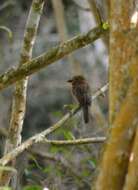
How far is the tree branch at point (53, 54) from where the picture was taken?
158 inches

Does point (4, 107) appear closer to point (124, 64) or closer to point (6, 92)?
point (6, 92)

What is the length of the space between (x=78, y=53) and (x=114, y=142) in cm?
702

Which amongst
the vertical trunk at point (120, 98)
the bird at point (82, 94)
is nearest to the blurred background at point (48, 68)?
the bird at point (82, 94)

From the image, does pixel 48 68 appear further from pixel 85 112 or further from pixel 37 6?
pixel 37 6

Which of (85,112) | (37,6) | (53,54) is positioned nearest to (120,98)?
(53,54)

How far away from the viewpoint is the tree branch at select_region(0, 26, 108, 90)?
13.2 ft

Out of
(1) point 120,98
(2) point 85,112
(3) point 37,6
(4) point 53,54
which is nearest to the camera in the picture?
(1) point 120,98

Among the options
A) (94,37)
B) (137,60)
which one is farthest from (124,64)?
(94,37)

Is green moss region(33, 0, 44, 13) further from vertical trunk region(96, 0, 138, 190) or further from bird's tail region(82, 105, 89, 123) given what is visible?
bird's tail region(82, 105, 89, 123)

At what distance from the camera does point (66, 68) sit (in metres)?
10.4

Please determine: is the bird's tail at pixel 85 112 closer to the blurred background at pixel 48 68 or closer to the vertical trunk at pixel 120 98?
the blurred background at pixel 48 68

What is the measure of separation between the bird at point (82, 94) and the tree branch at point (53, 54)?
2.82m

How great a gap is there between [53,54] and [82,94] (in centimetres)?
308

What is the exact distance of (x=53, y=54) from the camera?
4027mm
